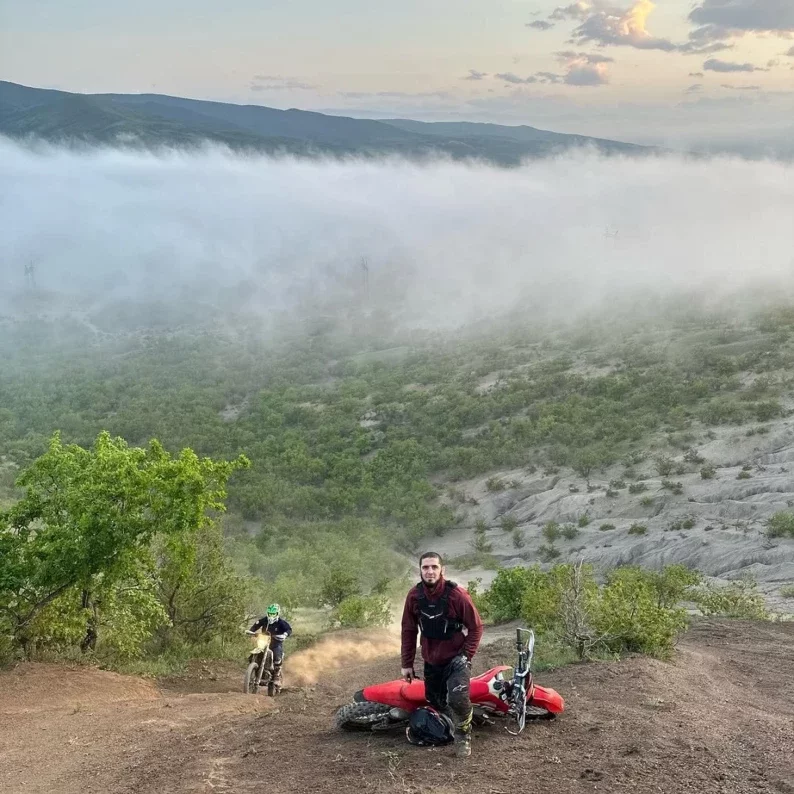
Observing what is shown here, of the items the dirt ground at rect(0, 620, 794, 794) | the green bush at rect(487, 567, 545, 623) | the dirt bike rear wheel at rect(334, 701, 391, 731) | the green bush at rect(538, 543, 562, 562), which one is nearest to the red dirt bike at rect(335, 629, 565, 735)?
the dirt bike rear wheel at rect(334, 701, 391, 731)

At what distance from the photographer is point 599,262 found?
195750 mm

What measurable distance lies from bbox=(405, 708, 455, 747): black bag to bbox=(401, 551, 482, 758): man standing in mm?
87

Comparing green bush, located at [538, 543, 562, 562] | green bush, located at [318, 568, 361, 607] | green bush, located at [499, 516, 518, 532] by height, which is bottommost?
green bush, located at [499, 516, 518, 532]

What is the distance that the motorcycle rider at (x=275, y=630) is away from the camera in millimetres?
13758

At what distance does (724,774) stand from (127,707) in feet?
27.6

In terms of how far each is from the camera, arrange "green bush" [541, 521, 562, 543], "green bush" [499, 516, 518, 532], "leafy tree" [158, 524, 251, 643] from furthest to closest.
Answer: "green bush" [499, 516, 518, 532] → "green bush" [541, 521, 562, 543] → "leafy tree" [158, 524, 251, 643]

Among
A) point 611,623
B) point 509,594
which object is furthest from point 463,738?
point 509,594

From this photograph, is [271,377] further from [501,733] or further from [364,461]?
[501,733]

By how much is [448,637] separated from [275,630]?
6.97 m

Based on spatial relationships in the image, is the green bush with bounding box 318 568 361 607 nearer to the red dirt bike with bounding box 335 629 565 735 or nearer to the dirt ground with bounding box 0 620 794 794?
the dirt ground with bounding box 0 620 794 794

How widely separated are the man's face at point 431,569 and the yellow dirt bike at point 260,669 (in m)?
7.33

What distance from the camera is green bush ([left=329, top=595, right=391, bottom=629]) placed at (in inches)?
909

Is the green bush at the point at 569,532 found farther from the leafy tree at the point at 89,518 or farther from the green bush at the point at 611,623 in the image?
the leafy tree at the point at 89,518

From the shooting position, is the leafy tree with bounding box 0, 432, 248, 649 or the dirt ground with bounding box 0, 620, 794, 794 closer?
the dirt ground with bounding box 0, 620, 794, 794
